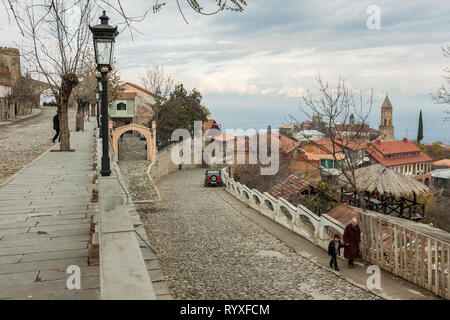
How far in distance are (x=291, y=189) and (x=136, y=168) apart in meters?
13.5

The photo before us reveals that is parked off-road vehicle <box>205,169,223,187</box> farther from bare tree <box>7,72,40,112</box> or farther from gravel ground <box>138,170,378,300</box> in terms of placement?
bare tree <box>7,72,40,112</box>

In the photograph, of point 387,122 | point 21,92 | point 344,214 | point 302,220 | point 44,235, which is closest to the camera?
point 44,235

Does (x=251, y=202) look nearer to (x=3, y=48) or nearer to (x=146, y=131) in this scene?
(x=146, y=131)

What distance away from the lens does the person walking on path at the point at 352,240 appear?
9.22 m

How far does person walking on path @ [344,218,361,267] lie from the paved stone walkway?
5.88 meters

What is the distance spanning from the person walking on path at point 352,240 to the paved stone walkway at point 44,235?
5.88 m

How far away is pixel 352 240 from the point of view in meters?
9.22

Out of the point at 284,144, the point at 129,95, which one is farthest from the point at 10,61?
the point at 284,144

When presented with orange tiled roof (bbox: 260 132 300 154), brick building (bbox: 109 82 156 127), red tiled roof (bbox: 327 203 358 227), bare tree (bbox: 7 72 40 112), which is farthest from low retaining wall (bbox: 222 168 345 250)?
brick building (bbox: 109 82 156 127)

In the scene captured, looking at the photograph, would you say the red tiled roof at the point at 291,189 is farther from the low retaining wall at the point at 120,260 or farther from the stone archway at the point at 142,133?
the low retaining wall at the point at 120,260

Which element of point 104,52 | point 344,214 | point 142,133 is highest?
point 104,52

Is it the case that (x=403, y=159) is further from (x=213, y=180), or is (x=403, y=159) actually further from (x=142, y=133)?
(x=142, y=133)

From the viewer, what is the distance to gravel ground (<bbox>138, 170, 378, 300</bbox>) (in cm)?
779
